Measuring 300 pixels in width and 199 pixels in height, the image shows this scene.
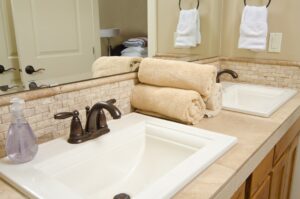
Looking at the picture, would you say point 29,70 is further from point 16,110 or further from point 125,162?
point 125,162

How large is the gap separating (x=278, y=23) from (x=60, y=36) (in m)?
1.27

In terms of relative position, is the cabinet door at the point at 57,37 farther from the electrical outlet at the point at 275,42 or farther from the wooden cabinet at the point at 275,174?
the electrical outlet at the point at 275,42

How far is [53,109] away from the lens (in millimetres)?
909

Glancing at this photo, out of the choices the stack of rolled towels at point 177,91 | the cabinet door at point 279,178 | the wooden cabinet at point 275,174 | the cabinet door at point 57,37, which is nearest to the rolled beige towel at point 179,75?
the stack of rolled towels at point 177,91

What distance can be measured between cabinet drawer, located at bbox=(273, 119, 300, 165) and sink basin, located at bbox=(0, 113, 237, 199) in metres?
0.38

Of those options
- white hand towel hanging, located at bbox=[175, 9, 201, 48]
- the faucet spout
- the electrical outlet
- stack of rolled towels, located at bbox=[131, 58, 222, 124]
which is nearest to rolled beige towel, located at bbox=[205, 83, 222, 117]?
stack of rolled towels, located at bbox=[131, 58, 222, 124]

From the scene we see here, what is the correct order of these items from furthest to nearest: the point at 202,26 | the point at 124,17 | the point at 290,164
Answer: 1. the point at 202,26
2. the point at 290,164
3. the point at 124,17

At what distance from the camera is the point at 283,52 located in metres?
1.62

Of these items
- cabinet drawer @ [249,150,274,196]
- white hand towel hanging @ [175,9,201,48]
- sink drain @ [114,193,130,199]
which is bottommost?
cabinet drawer @ [249,150,274,196]

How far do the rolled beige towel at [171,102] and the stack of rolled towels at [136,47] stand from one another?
0.16 meters

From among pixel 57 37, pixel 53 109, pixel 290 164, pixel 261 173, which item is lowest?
pixel 290 164

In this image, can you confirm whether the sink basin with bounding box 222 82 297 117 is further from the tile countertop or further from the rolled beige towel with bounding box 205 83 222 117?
the rolled beige towel with bounding box 205 83 222 117

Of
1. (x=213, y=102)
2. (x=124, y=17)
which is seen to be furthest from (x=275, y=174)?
(x=124, y=17)

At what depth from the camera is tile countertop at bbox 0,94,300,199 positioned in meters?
0.66
